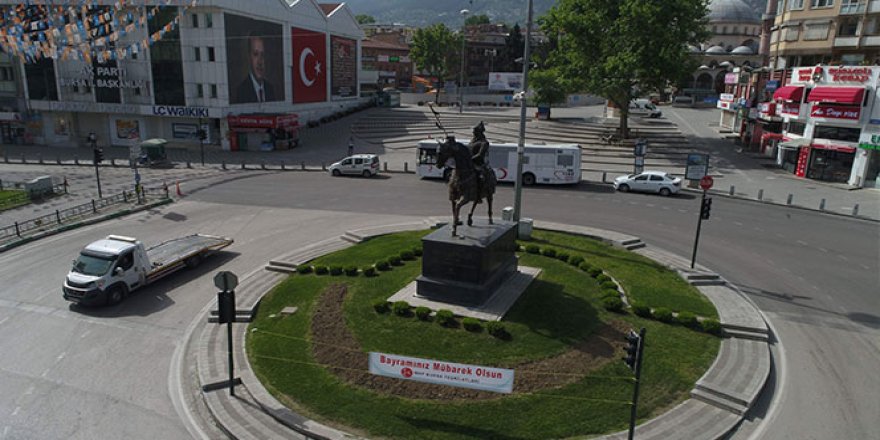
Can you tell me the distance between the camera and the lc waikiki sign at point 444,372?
11.1 meters

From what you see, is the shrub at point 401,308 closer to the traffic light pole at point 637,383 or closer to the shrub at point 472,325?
the shrub at point 472,325

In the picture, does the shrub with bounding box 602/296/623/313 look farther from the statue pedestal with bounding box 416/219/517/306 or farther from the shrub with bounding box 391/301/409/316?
the shrub with bounding box 391/301/409/316

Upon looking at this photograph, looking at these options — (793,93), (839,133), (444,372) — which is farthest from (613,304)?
(793,93)

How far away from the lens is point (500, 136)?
57781 millimetres

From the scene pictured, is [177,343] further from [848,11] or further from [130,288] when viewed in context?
[848,11]

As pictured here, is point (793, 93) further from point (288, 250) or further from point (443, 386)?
point (443, 386)

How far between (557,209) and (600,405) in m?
20.4

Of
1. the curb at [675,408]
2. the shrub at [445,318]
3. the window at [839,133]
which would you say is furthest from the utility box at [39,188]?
the window at [839,133]

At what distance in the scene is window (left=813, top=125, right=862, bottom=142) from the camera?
3947 centimetres

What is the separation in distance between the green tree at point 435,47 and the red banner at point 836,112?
6013 centimetres

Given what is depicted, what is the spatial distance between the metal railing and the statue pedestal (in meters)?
18.9

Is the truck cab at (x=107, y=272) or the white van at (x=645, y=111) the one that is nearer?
the truck cab at (x=107, y=272)

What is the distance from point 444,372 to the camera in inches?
449

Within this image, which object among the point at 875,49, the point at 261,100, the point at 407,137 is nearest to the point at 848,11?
the point at 875,49
